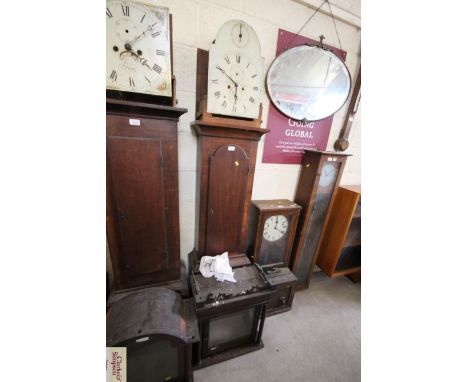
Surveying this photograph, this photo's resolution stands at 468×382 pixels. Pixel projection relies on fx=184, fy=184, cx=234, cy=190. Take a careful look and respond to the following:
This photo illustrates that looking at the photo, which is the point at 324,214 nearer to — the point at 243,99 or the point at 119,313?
the point at 243,99

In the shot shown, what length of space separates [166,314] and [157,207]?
0.60 metres

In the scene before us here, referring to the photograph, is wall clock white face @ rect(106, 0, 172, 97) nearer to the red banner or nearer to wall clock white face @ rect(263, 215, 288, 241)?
the red banner

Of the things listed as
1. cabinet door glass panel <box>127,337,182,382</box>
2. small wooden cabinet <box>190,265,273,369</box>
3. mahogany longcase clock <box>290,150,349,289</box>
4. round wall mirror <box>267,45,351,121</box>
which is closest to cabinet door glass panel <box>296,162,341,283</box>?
mahogany longcase clock <box>290,150,349,289</box>

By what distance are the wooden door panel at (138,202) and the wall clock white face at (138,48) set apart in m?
0.29

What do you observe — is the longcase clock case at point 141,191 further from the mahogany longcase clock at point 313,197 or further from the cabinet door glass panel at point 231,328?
the mahogany longcase clock at point 313,197

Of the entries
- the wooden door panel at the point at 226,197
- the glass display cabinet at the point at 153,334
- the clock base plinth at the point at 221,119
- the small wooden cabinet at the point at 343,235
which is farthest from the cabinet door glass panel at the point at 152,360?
the small wooden cabinet at the point at 343,235

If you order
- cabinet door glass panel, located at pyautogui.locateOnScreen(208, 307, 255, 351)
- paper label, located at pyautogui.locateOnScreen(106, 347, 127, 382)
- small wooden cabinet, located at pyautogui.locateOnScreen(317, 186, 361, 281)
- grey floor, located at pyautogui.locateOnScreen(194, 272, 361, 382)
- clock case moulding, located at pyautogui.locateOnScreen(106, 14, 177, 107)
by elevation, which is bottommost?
grey floor, located at pyautogui.locateOnScreen(194, 272, 361, 382)

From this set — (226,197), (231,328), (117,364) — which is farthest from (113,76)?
(231,328)

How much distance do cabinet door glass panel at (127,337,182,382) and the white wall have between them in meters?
0.69

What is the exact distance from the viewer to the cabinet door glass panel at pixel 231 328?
4.33ft

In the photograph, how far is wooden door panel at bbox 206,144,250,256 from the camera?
121 cm

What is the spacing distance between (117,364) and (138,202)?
790 millimetres

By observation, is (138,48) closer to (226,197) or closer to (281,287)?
(226,197)
